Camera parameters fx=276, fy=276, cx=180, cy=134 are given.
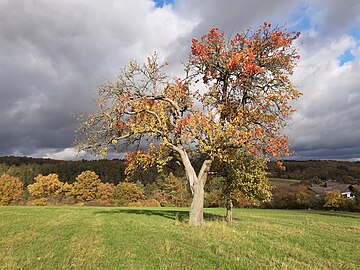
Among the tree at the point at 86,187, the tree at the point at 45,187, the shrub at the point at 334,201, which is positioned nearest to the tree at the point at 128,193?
the tree at the point at 86,187

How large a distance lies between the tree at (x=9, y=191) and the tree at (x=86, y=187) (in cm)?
1540

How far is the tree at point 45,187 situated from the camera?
84500 millimetres

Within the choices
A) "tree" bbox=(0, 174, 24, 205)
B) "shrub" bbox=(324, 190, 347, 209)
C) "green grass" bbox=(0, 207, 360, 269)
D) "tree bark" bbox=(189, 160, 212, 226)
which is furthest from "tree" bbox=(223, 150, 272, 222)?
"tree" bbox=(0, 174, 24, 205)

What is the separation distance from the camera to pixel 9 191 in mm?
80312

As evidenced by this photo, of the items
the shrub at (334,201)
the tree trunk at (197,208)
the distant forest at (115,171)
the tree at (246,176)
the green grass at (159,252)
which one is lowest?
the shrub at (334,201)

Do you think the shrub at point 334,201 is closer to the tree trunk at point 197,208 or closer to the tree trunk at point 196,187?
the tree trunk at point 196,187

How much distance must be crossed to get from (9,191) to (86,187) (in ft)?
70.6

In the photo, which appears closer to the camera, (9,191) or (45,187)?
(9,191)

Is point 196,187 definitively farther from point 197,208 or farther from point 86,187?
point 86,187

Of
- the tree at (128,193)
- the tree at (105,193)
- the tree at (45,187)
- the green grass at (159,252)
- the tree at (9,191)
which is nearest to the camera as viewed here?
the green grass at (159,252)

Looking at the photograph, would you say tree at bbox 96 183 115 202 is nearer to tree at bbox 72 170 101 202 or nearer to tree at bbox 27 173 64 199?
tree at bbox 72 170 101 202

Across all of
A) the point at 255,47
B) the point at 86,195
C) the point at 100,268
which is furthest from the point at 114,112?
the point at 86,195

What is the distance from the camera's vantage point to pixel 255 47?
20.2 metres

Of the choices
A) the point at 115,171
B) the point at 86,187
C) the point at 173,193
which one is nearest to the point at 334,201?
the point at 173,193
